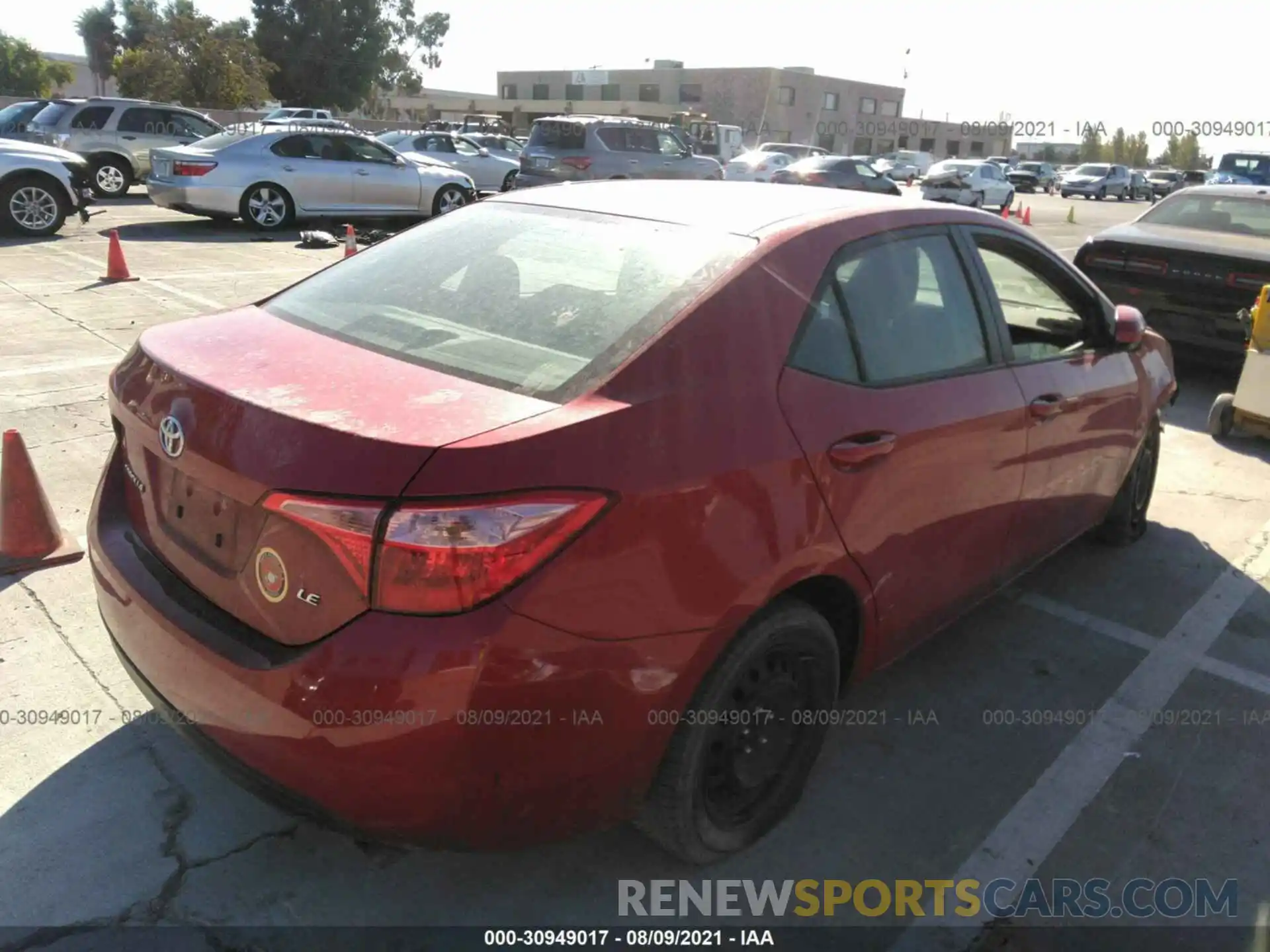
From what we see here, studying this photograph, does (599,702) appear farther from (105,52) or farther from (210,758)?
(105,52)

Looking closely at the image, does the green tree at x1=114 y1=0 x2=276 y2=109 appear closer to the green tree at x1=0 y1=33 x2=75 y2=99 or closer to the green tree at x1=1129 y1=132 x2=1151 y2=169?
the green tree at x1=0 y1=33 x2=75 y2=99

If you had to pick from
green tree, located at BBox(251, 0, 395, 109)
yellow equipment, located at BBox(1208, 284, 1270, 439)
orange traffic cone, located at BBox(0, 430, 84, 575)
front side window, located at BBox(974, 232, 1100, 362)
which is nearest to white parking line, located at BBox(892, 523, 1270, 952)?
front side window, located at BBox(974, 232, 1100, 362)

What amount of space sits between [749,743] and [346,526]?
127cm

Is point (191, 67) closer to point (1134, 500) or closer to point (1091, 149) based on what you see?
point (1134, 500)

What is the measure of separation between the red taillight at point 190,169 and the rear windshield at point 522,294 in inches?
481

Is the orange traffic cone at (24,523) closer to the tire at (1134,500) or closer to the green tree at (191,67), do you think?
the tire at (1134,500)

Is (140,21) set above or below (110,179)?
above

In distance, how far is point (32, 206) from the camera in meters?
12.9

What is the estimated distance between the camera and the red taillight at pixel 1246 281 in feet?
24.2

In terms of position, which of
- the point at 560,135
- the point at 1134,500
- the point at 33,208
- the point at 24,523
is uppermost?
the point at 560,135

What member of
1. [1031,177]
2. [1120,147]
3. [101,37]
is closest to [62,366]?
[1031,177]

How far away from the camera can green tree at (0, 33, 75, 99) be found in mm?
54156

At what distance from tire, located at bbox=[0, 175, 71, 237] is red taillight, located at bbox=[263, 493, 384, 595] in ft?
42.9

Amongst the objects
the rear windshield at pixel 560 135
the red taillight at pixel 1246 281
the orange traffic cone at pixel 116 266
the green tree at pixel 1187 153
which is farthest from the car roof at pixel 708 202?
the green tree at pixel 1187 153
